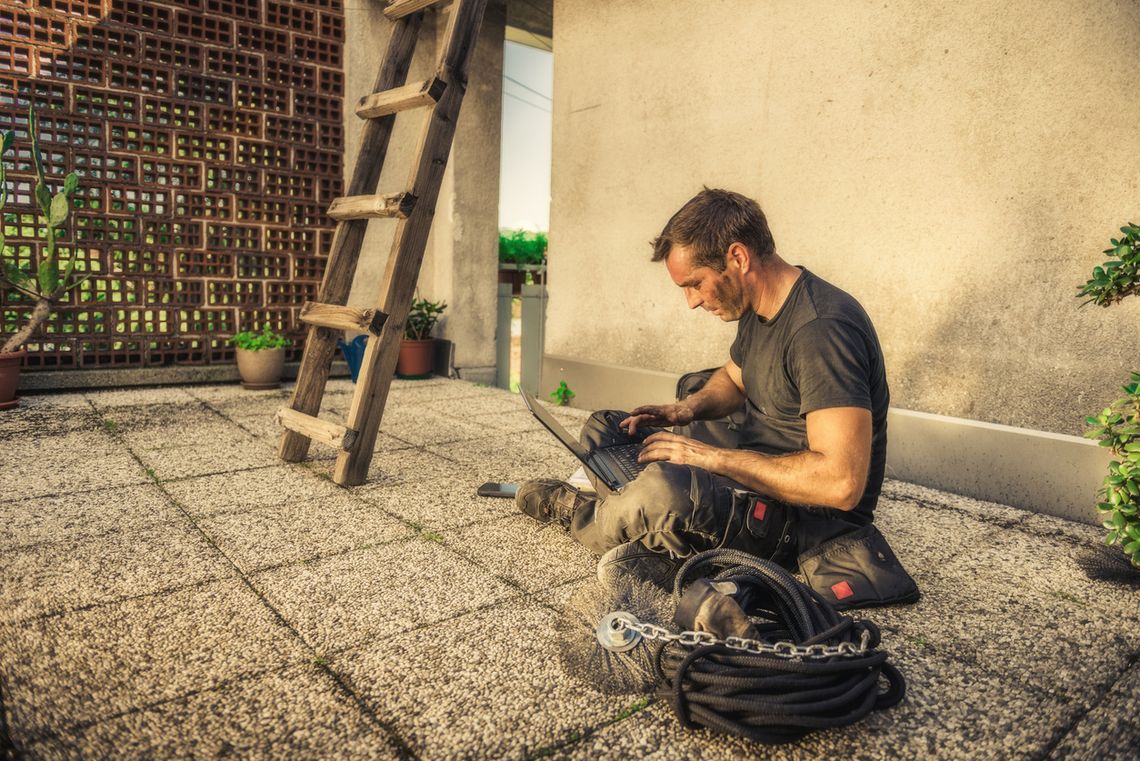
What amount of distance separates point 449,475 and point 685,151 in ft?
7.78

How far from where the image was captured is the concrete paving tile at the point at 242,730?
1.27 metres

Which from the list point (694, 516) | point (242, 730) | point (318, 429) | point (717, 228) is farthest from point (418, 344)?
point (242, 730)

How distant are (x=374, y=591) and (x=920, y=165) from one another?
285 centimetres

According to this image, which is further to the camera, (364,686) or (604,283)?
(604,283)

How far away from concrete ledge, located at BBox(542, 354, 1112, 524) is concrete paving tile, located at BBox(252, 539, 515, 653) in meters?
2.17

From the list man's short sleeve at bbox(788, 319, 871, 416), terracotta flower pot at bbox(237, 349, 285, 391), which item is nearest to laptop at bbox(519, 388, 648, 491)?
man's short sleeve at bbox(788, 319, 871, 416)

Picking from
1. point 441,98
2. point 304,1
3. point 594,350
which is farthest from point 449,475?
point 304,1

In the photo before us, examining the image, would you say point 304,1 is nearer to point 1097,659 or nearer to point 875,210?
point 875,210

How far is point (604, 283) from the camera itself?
4.77 meters

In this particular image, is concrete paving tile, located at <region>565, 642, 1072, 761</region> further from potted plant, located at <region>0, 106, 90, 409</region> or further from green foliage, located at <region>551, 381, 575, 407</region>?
potted plant, located at <region>0, 106, 90, 409</region>

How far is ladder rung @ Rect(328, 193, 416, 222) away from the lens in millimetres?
2725

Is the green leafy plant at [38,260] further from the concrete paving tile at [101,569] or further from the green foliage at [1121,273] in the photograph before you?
the green foliage at [1121,273]

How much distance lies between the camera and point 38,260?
187 inches

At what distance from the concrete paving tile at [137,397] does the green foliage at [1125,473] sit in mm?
4832
